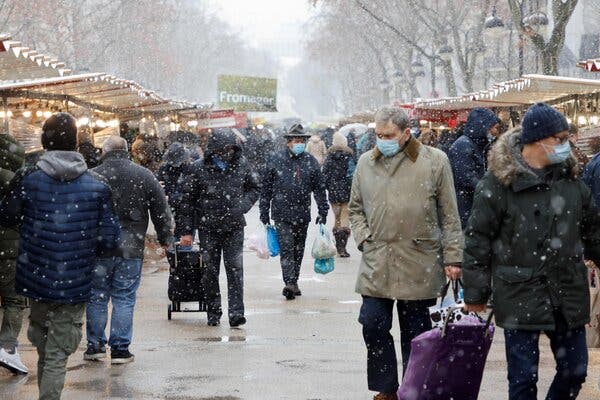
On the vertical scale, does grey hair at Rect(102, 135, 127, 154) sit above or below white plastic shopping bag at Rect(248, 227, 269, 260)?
above

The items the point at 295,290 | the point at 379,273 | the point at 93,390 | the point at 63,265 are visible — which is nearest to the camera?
the point at 63,265

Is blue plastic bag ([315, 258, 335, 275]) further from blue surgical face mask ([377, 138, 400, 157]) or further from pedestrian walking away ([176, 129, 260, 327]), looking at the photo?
blue surgical face mask ([377, 138, 400, 157])

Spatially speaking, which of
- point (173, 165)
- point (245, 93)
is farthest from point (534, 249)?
point (245, 93)

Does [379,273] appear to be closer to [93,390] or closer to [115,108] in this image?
[93,390]

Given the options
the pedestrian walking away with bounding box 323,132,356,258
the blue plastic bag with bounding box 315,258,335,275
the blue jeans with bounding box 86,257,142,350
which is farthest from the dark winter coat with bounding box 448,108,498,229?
the pedestrian walking away with bounding box 323,132,356,258

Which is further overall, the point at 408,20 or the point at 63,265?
the point at 408,20

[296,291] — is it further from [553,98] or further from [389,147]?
[553,98]

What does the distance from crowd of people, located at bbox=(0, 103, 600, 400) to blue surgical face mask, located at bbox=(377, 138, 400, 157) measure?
1cm

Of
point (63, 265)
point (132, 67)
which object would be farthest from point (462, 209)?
point (132, 67)

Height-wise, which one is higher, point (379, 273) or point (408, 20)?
point (408, 20)

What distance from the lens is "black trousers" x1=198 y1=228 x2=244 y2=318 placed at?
34.9 ft

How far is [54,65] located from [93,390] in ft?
23.1

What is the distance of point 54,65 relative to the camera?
14156 millimetres

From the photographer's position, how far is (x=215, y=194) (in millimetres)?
10578
